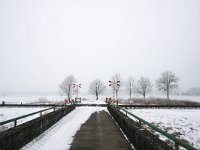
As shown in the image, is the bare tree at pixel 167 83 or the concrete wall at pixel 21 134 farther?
the bare tree at pixel 167 83

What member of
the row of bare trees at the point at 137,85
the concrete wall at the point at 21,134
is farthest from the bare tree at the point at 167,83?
the concrete wall at the point at 21,134

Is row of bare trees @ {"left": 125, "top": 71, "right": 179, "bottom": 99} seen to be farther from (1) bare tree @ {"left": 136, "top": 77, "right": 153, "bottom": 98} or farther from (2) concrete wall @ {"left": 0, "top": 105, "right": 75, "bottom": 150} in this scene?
(2) concrete wall @ {"left": 0, "top": 105, "right": 75, "bottom": 150}

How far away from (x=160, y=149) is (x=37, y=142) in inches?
217

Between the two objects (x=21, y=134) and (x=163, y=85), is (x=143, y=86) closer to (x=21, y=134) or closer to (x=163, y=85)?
(x=163, y=85)

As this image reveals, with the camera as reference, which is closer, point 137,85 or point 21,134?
point 21,134

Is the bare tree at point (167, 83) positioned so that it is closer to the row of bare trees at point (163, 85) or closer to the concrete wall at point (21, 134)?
the row of bare trees at point (163, 85)

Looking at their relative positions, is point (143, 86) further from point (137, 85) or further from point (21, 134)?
point (21, 134)

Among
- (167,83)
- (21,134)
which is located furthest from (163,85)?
(21,134)

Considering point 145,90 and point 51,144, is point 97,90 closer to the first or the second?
point 145,90

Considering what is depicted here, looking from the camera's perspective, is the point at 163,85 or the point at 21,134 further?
the point at 163,85

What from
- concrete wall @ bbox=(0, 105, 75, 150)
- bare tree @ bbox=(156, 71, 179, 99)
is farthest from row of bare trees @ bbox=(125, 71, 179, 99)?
concrete wall @ bbox=(0, 105, 75, 150)

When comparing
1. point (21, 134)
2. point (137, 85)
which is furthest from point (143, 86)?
point (21, 134)

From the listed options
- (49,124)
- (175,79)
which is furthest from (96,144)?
(175,79)

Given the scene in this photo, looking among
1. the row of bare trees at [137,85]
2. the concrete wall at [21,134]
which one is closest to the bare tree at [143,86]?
the row of bare trees at [137,85]
